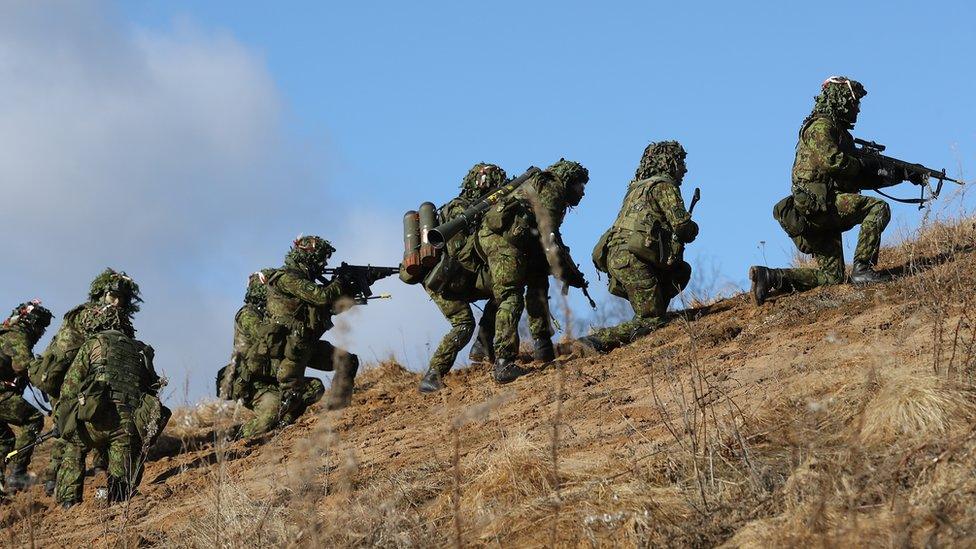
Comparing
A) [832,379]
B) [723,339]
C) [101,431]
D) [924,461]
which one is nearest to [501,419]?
[723,339]

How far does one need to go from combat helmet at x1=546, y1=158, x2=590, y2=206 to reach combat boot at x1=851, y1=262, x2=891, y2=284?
2559mm

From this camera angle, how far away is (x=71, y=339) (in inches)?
496

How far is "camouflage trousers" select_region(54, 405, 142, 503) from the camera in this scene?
10805 millimetres

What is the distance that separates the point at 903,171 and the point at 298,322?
19.7 ft

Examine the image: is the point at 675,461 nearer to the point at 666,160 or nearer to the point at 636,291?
the point at 636,291

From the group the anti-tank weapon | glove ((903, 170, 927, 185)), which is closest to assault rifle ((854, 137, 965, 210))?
glove ((903, 170, 927, 185))

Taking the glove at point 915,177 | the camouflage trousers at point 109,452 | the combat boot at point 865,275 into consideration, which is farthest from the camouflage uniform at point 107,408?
the glove at point 915,177

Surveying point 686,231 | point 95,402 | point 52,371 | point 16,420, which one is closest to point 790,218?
point 686,231

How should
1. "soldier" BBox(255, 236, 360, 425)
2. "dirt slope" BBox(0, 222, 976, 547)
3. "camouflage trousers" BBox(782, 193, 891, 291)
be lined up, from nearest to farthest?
1. "dirt slope" BBox(0, 222, 976, 547)
2. "camouflage trousers" BBox(782, 193, 891, 291)
3. "soldier" BBox(255, 236, 360, 425)

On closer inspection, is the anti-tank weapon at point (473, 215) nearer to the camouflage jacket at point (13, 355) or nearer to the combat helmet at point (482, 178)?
the combat helmet at point (482, 178)

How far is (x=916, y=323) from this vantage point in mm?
8484

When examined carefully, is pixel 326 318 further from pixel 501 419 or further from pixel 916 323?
pixel 916 323

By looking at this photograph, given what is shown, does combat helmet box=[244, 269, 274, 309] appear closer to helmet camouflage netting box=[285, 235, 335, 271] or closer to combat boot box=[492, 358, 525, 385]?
helmet camouflage netting box=[285, 235, 335, 271]

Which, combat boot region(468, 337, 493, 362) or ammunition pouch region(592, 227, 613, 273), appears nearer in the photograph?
ammunition pouch region(592, 227, 613, 273)
